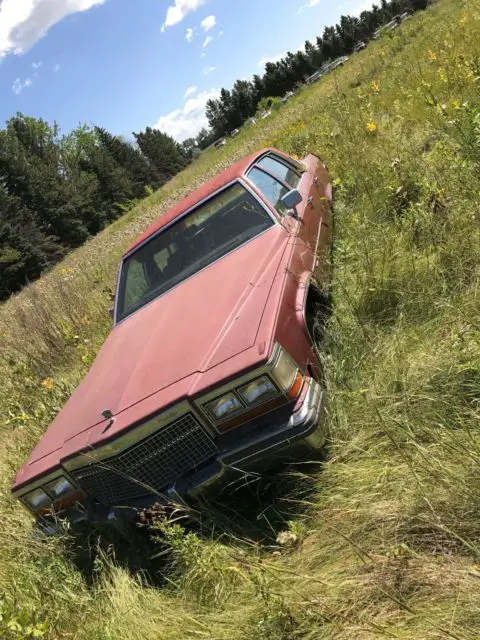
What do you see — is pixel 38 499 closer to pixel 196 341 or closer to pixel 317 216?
pixel 196 341

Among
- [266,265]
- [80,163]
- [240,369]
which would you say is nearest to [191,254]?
[266,265]

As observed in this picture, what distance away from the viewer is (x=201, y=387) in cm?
248

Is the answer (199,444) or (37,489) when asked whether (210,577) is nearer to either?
(199,444)

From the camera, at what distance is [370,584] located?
77.6 inches

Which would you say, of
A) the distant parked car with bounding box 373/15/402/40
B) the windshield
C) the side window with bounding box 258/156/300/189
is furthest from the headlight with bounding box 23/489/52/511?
the distant parked car with bounding box 373/15/402/40

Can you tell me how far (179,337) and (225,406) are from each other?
Answer: 0.62m

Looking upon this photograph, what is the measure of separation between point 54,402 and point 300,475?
3.26 m

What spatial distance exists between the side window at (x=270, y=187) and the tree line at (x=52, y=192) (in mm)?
23357

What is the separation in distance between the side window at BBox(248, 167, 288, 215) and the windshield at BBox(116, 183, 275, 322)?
0.18 m

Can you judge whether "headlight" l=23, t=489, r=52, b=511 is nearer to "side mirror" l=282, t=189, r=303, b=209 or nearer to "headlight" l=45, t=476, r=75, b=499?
"headlight" l=45, t=476, r=75, b=499

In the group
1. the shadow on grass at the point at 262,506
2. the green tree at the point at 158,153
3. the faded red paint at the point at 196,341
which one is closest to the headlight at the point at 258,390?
the faded red paint at the point at 196,341

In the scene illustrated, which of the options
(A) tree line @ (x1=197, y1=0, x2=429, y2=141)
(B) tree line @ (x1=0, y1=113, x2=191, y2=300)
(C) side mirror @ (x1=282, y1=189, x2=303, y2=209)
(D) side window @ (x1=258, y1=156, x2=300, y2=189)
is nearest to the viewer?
(C) side mirror @ (x1=282, y1=189, x2=303, y2=209)

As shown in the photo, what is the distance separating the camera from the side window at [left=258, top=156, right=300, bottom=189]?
16.2 feet

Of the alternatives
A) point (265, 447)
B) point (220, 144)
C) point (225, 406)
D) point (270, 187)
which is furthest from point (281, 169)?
point (220, 144)
